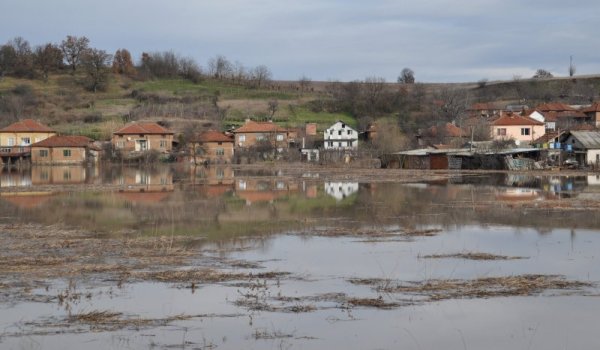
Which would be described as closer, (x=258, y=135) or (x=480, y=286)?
(x=480, y=286)

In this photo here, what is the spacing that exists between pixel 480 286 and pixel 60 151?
56.9 metres

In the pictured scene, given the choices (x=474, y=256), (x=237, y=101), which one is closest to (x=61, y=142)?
(x=237, y=101)

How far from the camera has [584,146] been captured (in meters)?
45.6

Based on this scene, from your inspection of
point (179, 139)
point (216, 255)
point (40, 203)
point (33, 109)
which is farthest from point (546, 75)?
point (216, 255)

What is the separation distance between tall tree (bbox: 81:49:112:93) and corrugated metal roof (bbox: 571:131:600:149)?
62.7 meters

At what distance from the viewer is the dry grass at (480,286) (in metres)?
10.3

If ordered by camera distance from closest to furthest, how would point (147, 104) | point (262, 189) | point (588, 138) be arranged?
point (262, 189), point (588, 138), point (147, 104)

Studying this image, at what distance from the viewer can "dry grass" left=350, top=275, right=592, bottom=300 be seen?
33.8 ft

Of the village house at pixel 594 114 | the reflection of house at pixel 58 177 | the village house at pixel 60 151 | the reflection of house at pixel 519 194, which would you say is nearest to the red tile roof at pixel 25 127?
the village house at pixel 60 151

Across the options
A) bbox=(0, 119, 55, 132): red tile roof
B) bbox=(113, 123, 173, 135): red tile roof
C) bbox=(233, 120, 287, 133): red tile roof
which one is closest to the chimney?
bbox=(233, 120, 287, 133): red tile roof

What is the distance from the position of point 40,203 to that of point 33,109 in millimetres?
61344

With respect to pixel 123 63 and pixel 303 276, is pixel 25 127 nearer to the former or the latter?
pixel 123 63

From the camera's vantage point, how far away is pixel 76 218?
67.4ft

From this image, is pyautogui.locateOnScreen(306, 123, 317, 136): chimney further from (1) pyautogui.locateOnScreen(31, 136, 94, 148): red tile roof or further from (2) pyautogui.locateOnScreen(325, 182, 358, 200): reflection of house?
(2) pyautogui.locateOnScreen(325, 182, 358, 200): reflection of house
